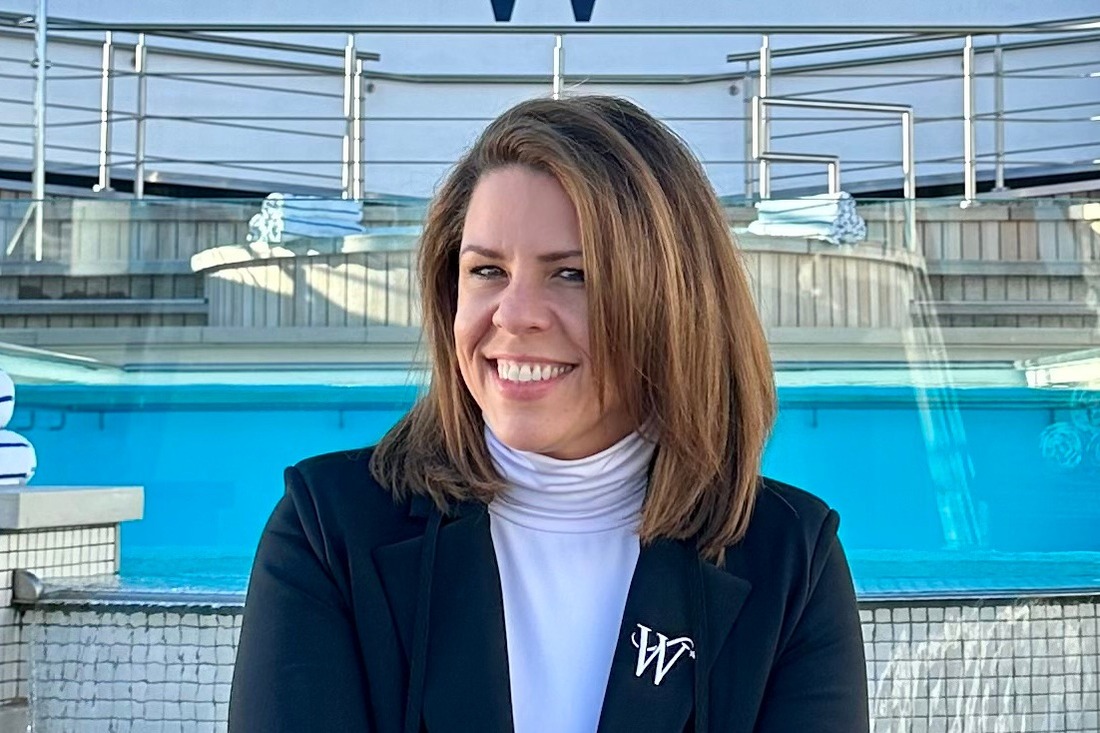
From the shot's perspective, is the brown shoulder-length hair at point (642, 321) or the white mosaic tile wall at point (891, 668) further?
the white mosaic tile wall at point (891, 668)

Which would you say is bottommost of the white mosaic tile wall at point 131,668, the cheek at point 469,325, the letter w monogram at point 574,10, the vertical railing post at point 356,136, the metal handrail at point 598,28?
the white mosaic tile wall at point 131,668

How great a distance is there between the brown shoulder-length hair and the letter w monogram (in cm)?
730

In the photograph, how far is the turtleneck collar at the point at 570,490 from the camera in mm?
1068

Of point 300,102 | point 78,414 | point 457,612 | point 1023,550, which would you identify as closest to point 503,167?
point 457,612

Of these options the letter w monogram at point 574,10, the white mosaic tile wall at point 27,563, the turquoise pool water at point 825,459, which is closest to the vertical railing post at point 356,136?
the turquoise pool water at point 825,459

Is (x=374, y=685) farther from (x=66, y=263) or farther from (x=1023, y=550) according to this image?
(x=66, y=263)

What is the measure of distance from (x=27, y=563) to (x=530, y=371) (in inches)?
78.8

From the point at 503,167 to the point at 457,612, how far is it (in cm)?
32

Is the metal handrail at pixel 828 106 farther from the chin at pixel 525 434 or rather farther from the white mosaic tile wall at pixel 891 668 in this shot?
the chin at pixel 525 434

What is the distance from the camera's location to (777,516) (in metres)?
1.09

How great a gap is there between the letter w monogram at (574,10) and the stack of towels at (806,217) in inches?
175

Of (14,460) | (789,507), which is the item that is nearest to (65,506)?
(14,460)

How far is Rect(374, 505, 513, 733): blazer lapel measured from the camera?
985 mm

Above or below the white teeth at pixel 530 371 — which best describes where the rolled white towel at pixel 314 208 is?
above
